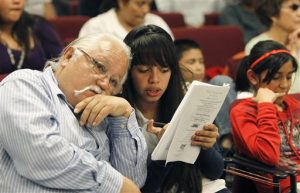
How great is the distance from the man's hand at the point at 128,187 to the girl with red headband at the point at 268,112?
698mm

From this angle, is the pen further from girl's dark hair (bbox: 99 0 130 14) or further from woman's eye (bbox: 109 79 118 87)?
girl's dark hair (bbox: 99 0 130 14)

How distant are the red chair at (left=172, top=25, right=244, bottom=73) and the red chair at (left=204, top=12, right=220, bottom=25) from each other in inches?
22.3

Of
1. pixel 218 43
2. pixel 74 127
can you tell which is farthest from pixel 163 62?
pixel 218 43

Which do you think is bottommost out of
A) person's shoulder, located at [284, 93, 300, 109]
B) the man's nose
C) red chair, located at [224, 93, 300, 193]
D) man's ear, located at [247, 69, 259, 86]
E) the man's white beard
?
red chair, located at [224, 93, 300, 193]

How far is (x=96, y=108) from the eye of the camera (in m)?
1.63

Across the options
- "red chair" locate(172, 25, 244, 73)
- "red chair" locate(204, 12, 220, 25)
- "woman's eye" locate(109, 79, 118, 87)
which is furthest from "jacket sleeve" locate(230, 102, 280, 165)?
"red chair" locate(204, 12, 220, 25)

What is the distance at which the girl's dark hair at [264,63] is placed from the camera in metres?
2.34

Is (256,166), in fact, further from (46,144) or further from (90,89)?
(46,144)

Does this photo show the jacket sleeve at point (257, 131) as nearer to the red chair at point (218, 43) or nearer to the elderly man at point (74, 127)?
the elderly man at point (74, 127)

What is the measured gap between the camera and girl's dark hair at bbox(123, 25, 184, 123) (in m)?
1.91

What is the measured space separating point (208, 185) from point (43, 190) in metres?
0.63

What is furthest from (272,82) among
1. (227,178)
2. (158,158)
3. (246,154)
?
(158,158)

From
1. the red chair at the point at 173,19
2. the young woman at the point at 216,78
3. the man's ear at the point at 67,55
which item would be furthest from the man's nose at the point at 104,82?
the red chair at the point at 173,19

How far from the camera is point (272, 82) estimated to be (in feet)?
7.70
